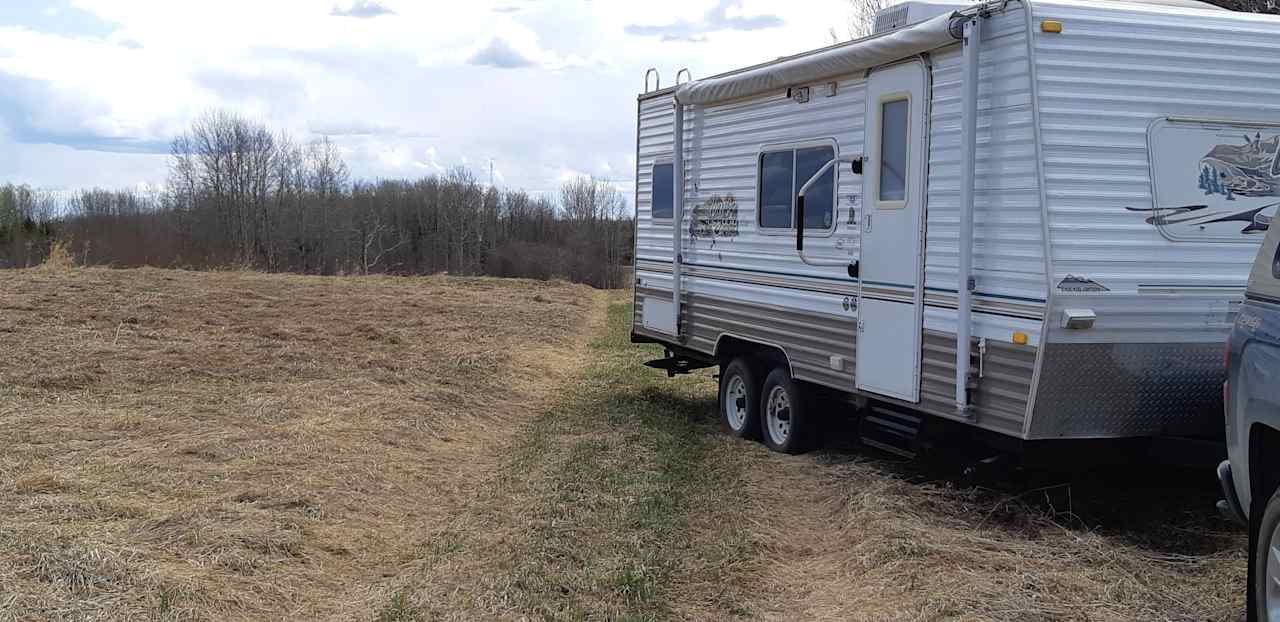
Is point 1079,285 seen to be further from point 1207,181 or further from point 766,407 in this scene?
point 766,407

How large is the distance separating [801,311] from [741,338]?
100cm

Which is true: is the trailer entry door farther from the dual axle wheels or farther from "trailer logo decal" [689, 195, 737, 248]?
"trailer logo decal" [689, 195, 737, 248]

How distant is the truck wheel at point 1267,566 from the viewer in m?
3.97

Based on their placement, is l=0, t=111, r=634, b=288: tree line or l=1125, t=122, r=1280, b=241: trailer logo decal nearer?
l=1125, t=122, r=1280, b=241: trailer logo decal

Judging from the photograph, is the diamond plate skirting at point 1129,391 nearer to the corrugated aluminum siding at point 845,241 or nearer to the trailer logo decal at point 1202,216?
the corrugated aluminum siding at point 845,241

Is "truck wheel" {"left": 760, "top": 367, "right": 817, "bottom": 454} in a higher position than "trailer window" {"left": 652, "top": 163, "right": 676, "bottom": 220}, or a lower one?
lower

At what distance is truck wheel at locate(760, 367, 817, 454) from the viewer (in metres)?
8.22

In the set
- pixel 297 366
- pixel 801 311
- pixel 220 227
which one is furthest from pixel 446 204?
pixel 801 311

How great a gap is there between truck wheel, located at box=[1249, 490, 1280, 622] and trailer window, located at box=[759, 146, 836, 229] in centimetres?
387

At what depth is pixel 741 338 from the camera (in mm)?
8836

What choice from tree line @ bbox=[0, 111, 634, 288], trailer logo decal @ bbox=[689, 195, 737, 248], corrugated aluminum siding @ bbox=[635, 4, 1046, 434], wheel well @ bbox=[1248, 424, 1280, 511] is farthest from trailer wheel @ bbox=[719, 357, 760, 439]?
tree line @ bbox=[0, 111, 634, 288]

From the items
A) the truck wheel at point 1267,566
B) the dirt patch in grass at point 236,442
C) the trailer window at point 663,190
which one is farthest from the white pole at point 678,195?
the truck wheel at point 1267,566

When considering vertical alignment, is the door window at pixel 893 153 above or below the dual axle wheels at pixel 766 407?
above

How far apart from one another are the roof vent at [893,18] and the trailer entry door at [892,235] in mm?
456
